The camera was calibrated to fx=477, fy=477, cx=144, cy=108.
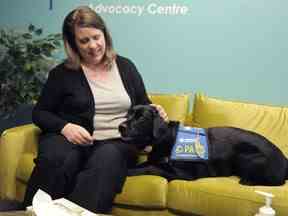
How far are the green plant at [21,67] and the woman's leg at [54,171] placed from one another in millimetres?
728

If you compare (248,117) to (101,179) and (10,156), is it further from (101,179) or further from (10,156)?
(10,156)

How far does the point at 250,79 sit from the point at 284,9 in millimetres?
430

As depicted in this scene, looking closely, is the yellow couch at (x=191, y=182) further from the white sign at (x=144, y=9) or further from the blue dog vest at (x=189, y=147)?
the white sign at (x=144, y=9)

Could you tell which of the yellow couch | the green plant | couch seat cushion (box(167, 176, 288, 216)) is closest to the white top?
the yellow couch

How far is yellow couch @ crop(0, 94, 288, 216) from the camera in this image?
198cm

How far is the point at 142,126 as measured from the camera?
218cm

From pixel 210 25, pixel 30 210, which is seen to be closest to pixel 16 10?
A: pixel 210 25

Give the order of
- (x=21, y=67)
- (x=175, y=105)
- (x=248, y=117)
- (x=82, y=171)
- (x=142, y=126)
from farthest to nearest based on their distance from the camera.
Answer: (x=21, y=67), (x=175, y=105), (x=248, y=117), (x=142, y=126), (x=82, y=171)

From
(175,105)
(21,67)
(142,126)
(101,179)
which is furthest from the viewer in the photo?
(21,67)

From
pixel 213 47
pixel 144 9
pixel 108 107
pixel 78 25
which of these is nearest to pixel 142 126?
pixel 108 107

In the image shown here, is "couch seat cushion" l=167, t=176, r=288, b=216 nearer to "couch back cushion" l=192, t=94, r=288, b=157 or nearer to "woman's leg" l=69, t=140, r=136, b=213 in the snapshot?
"woman's leg" l=69, t=140, r=136, b=213

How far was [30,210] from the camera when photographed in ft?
4.80

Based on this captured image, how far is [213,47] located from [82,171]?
1170 millimetres

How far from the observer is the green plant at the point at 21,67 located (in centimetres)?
275
